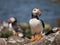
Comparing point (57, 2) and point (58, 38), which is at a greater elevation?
point (58, 38)

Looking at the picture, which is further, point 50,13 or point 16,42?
point 50,13

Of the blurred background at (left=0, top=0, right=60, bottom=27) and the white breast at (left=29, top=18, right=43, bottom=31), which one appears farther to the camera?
the blurred background at (left=0, top=0, right=60, bottom=27)

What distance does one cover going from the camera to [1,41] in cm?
710

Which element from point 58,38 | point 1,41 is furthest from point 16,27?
point 58,38

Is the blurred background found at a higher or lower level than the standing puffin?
lower

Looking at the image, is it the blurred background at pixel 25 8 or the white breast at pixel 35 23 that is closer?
the white breast at pixel 35 23

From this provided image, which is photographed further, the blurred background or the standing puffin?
the blurred background

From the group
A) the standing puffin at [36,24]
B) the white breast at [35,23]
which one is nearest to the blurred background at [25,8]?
the standing puffin at [36,24]

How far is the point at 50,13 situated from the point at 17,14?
2857 mm

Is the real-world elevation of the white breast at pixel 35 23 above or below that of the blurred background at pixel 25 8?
above

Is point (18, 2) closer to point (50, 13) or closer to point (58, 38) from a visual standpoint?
point (50, 13)

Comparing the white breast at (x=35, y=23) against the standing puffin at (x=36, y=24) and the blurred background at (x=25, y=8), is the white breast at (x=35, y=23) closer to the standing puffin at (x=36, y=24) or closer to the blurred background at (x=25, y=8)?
the standing puffin at (x=36, y=24)

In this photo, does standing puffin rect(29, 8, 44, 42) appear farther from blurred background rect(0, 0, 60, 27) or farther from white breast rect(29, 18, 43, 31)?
blurred background rect(0, 0, 60, 27)

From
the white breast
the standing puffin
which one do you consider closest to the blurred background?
the standing puffin
